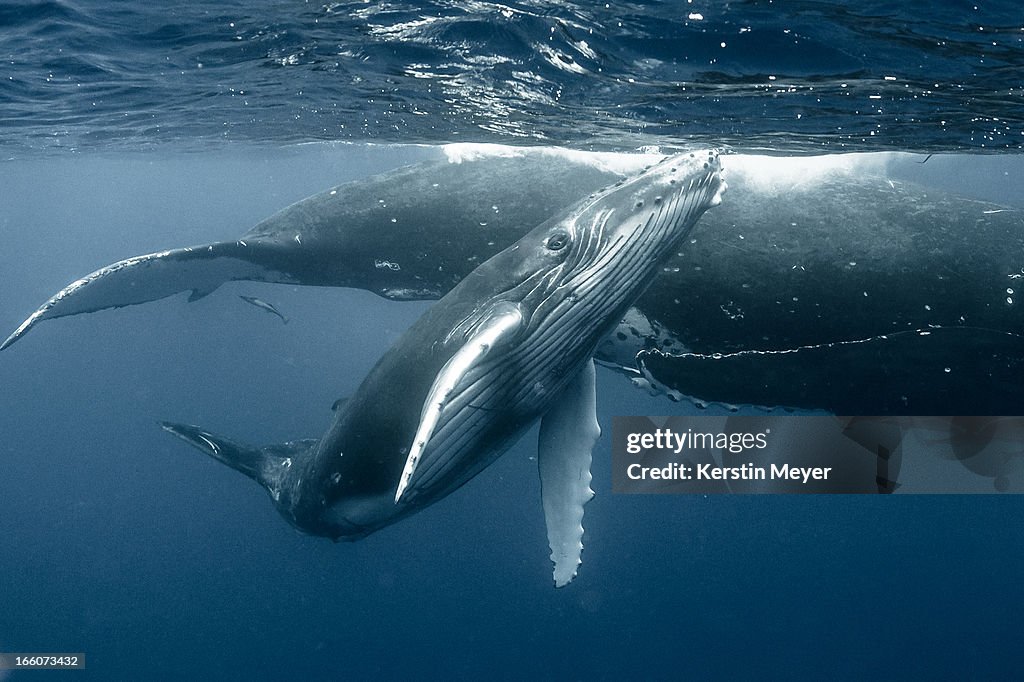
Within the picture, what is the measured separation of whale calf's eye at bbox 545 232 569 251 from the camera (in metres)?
4.79

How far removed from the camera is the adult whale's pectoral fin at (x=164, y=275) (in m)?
8.31

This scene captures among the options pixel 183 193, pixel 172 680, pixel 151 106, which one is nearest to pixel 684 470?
pixel 151 106

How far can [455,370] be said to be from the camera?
392 centimetres

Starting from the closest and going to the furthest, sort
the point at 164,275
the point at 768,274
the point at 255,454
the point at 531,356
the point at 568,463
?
1. the point at 531,356
2. the point at 568,463
3. the point at 768,274
4. the point at 164,275
5. the point at 255,454

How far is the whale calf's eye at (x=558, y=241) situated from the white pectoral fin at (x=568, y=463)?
1.29 m

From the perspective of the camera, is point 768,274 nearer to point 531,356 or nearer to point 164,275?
point 531,356

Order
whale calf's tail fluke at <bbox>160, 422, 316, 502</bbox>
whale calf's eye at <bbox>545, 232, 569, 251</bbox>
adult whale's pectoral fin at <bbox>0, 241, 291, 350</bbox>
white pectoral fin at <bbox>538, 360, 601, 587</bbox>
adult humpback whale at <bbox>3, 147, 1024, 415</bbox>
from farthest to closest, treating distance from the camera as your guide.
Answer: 1. whale calf's tail fluke at <bbox>160, 422, 316, 502</bbox>
2. adult whale's pectoral fin at <bbox>0, 241, 291, 350</bbox>
3. adult humpback whale at <bbox>3, 147, 1024, 415</bbox>
4. white pectoral fin at <bbox>538, 360, 601, 587</bbox>
5. whale calf's eye at <bbox>545, 232, 569, 251</bbox>

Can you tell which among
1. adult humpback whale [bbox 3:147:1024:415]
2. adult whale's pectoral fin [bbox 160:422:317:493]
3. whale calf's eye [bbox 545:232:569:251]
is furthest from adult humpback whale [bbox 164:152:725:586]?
adult humpback whale [bbox 3:147:1024:415]

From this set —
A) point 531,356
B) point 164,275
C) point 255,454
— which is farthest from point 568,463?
point 164,275

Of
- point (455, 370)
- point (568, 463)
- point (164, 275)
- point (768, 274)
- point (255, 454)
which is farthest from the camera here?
point (255, 454)

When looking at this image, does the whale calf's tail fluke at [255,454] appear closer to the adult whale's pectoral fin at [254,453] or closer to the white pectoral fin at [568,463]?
the adult whale's pectoral fin at [254,453]

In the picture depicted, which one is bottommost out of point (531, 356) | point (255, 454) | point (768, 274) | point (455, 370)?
point (255, 454)

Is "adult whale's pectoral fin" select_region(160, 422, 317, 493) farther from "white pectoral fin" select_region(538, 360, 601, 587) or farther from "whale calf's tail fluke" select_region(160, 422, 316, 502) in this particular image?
"white pectoral fin" select_region(538, 360, 601, 587)

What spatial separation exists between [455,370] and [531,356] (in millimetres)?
963
